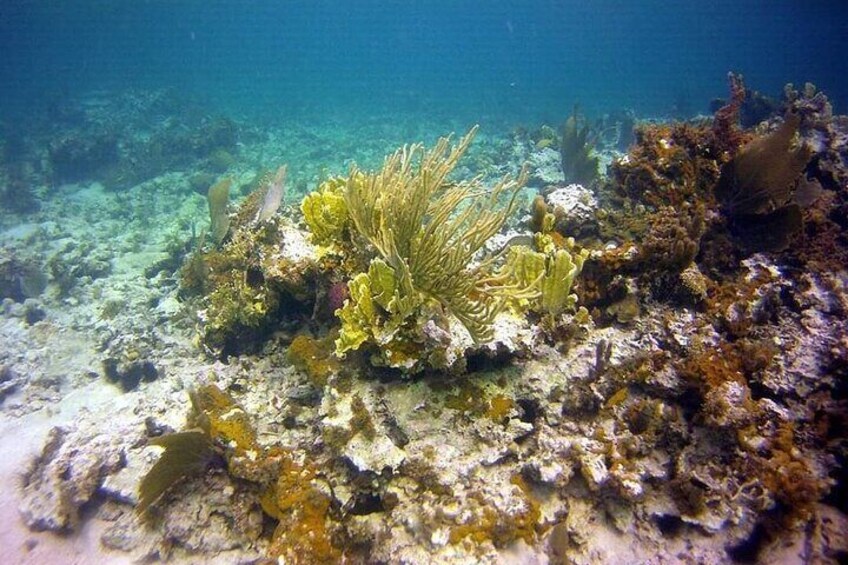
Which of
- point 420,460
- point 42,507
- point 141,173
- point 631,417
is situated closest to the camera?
point 420,460

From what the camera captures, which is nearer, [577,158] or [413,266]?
[413,266]

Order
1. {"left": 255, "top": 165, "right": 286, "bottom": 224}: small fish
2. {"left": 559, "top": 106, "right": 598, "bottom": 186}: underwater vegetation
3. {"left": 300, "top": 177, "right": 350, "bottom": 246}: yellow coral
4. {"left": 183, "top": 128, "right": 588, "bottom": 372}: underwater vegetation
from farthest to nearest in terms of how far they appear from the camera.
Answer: {"left": 559, "top": 106, "right": 598, "bottom": 186}: underwater vegetation → {"left": 255, "top": 165, "right": 286, "bottom": 224}: small fish → {"left": 300, "top": 177, "right": 350, "bottom": 246}: yellow coral → {"left": 183, "top": 128, "right": 588, "bottom": 372}: underwater vegetation

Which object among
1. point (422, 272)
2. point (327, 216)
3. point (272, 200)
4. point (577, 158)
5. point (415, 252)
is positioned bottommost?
point (422, 272)

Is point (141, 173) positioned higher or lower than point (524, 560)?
higher

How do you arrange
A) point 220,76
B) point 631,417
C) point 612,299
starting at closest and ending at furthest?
point 631,417 < point 612,299 < point 220,76

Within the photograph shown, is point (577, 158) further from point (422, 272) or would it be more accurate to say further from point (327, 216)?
point (422, 272)

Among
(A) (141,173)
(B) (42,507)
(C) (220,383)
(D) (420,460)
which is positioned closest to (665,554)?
(D) (420,460)

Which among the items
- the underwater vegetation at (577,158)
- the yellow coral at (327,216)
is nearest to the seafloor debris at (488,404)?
the yellow coral at (327,216)

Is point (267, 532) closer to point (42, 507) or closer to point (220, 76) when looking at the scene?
point (42, 507)

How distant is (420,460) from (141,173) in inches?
718

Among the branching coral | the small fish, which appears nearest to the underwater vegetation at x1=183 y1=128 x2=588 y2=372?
the branching coral

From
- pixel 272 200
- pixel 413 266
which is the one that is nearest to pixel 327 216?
pixel 413 266

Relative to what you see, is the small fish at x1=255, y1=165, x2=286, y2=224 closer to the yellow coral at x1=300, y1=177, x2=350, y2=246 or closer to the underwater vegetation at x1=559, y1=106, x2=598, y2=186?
the yellow coral at x1=300, y1=177, x2=350, y2=246

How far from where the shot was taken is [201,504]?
3779 millimetres
